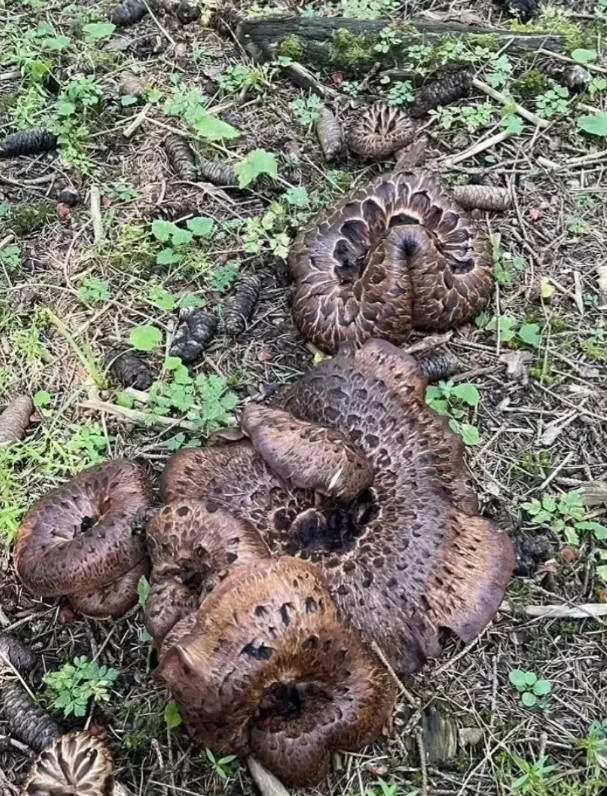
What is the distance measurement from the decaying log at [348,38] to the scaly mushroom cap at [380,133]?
70 cm

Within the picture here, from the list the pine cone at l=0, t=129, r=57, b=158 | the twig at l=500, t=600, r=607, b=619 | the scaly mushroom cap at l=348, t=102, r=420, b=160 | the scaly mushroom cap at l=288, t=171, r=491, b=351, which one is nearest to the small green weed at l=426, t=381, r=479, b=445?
the scaly mushroom cap at l=288, t=171, r=491, b=351

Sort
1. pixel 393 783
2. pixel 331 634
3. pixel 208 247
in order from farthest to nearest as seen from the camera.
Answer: pixel 208 247
pixel 393 783
pixel 331 634

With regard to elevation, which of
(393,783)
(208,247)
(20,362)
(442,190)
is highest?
(442,190)

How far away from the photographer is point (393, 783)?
153 inches

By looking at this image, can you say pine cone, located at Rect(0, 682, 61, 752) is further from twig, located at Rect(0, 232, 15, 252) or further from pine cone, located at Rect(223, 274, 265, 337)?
twig, located at Rect(0, 232, 15, 252)

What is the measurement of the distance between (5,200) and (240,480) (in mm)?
3349

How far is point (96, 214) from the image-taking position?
19.9ft

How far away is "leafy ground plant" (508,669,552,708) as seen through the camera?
4.12 meters

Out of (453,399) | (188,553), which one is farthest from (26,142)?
(188,553)

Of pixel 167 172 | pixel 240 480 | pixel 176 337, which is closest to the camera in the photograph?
pixel 240 480

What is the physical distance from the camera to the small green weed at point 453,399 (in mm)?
5027

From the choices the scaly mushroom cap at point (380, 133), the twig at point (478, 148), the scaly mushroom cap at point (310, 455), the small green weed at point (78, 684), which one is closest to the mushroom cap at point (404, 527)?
the scaly mushroom cap at point (310, 455)

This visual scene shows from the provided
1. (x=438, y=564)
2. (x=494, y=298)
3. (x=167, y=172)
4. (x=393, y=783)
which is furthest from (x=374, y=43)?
(x=393, y=783)

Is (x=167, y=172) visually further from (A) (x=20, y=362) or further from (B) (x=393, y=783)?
(B) (x=393, y=783)
